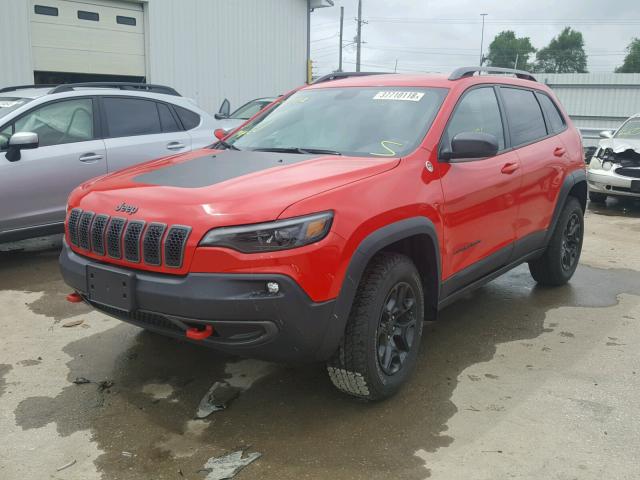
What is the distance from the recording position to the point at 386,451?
2.86 metres

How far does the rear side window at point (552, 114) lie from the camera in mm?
5117

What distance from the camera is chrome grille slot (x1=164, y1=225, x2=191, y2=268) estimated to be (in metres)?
2.76

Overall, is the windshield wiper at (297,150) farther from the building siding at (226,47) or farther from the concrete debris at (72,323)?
the building siding at (226,47)

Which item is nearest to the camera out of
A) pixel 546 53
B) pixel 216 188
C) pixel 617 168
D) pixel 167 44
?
pixel 216 188

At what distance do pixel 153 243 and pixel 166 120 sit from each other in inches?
178

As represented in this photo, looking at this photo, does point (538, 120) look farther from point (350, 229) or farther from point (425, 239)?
Answer: point (350, 229)

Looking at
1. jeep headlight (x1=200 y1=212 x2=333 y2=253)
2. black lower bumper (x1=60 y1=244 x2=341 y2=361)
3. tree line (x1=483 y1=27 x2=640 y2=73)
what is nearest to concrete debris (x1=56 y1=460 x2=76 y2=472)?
black lower bumper (x1=60 y1=244 x2=341 y2=361)

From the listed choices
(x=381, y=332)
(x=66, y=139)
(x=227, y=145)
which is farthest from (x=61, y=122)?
(x=381, y=332)

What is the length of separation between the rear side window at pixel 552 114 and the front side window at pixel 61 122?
14.0 feet

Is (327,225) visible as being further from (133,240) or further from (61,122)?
(61,122)

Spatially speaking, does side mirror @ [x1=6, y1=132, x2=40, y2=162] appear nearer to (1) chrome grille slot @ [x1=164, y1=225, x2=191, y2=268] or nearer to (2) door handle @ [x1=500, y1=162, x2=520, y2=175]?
(1) chrome grille slot @ [x1=164, y1=225, x2=191, y2=268]

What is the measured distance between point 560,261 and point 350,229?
3.10 meters

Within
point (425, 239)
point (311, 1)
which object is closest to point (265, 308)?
point (425, 239)

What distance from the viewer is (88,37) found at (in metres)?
13.1
